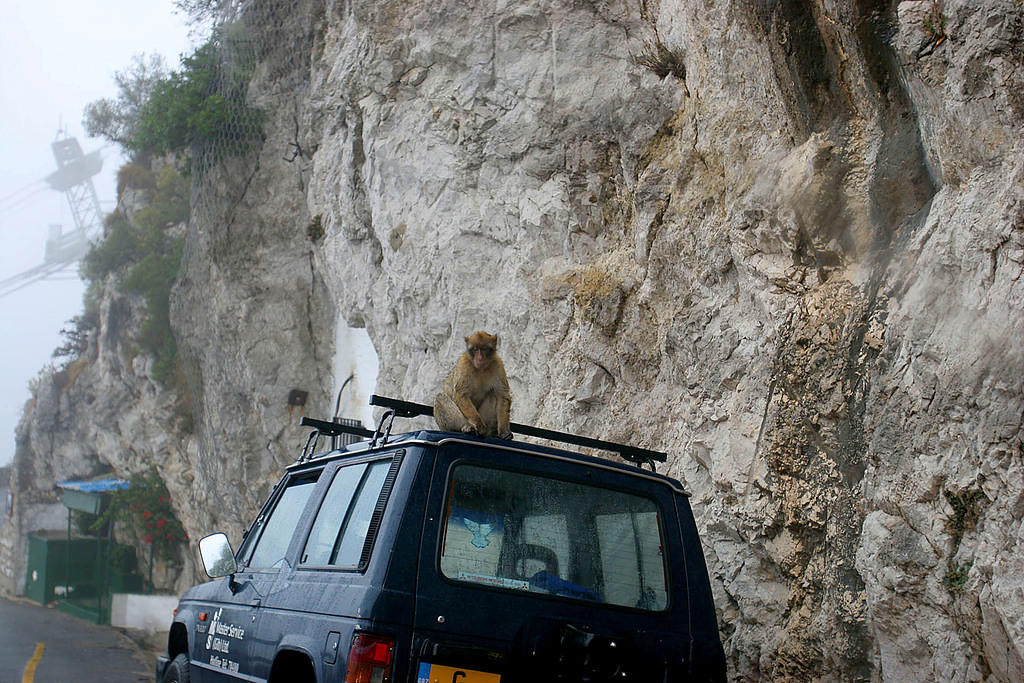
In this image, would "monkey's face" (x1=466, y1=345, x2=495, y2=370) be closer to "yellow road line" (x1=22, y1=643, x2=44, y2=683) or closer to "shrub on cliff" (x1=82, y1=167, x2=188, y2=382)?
"yellow road line" (x1=22, y1=643, x2=44, y2=683)

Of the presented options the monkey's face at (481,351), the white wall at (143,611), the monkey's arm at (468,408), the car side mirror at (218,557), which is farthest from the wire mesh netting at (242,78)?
the car side mirror at (218,557)

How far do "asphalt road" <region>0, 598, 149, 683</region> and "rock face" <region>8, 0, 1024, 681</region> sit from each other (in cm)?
545

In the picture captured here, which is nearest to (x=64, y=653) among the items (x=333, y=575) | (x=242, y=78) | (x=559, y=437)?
(x=242, y=78)

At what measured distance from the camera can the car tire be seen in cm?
541

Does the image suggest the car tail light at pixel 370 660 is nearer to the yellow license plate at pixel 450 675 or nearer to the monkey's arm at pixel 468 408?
the yellow license plate at pixel 450 675

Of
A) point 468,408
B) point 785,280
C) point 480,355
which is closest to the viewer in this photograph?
point 468,408

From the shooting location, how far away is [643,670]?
367 cm

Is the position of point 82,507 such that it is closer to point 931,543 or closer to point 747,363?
point 747,363

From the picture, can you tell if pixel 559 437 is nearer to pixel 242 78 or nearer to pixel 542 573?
pixel 542 573

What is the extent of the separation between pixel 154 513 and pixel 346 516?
21.1 meters

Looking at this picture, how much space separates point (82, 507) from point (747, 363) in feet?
79.2

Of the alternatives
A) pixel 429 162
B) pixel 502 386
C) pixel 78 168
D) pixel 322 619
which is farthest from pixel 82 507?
pixel 78 168

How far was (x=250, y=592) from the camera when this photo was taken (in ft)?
15.3

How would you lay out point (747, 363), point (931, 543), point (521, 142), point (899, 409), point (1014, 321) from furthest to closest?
point (521, 142) → point (747, 363) → point (899, 409) → point (931, 543) → point (1014, 321)
